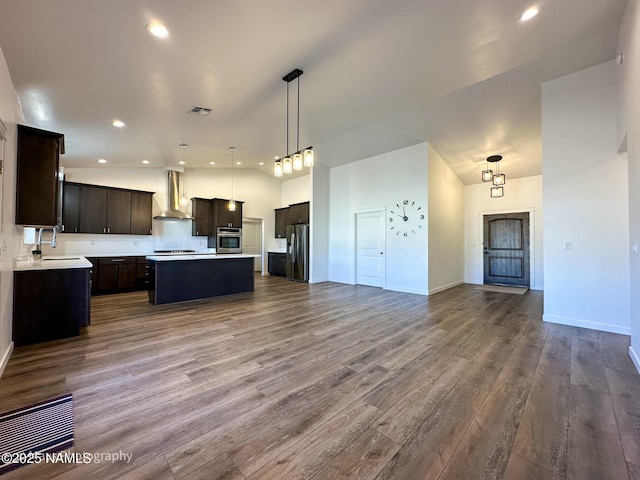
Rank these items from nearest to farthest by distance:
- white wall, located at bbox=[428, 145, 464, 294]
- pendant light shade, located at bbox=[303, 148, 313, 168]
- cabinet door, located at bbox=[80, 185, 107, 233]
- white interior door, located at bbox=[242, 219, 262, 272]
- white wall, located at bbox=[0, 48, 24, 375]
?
white wall, located at bbox=[0, 48, 24, 375] < pendant light shade, located at bbox=[303, 148, 313, 168] < cabinet door, located at bbox=[80, 185, 107, 233] < white wall, located at bbox=[428, 145, 464, 294] < white interior door, located at bbox=[242, 219, 262, 272]

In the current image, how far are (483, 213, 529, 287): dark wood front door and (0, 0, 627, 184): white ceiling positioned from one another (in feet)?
8.98

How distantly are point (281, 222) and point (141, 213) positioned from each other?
396 centimetres

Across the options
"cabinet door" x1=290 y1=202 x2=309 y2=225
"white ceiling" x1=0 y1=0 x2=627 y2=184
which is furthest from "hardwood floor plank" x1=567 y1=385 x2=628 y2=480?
"cabinet door" x1=290 y1=202 x2=309 y2=225

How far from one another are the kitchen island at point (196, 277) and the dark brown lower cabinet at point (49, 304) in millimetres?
1430

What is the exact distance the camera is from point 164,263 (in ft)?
15.9

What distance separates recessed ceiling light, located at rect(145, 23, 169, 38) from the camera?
235cm

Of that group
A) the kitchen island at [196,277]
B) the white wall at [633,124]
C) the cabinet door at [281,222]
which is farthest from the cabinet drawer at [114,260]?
the white wall at [633,124]

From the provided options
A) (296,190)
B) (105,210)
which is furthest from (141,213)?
(296,190)

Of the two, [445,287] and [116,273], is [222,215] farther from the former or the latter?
[445,287]

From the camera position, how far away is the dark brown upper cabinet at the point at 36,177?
9.70 feet

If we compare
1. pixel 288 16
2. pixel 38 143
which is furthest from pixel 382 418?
pixel 38 143

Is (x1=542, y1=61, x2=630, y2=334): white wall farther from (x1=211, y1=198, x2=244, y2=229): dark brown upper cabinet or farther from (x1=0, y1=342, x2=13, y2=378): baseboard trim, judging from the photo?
(x1=211, y1=198, x2=244, y2=229): dark brown upper cabinet

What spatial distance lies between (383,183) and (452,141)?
5.51 ft

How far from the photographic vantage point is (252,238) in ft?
30.7
